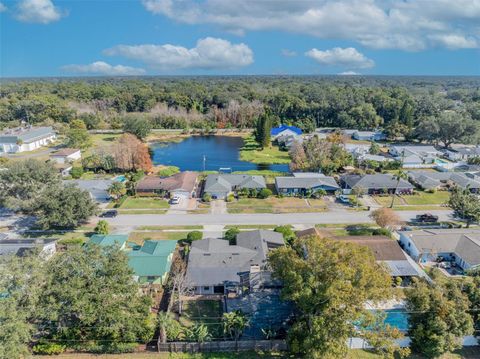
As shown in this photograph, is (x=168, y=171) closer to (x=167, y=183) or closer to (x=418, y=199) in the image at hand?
(x=167, y=183)

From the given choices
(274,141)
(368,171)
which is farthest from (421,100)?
(368,171)

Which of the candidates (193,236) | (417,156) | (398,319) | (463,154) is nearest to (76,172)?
(193,236)

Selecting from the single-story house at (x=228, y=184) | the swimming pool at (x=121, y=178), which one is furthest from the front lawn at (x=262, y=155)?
the swimming pool at (x=121, y=178)

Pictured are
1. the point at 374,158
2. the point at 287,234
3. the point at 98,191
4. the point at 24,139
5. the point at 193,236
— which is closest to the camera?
the point at 193,236

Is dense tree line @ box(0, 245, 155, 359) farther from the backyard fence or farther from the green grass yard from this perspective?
the green grass yard

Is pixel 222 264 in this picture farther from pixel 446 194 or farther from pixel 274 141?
pixel 274 141

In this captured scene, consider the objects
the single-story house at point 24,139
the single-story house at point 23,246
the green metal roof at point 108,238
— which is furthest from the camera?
the single-story house at point 24,139

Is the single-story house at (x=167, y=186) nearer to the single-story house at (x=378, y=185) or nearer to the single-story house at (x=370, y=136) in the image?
the single-story house at (x=378, y=185)

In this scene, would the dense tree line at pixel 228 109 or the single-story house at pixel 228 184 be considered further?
the dense tree line at pixel 228 109
